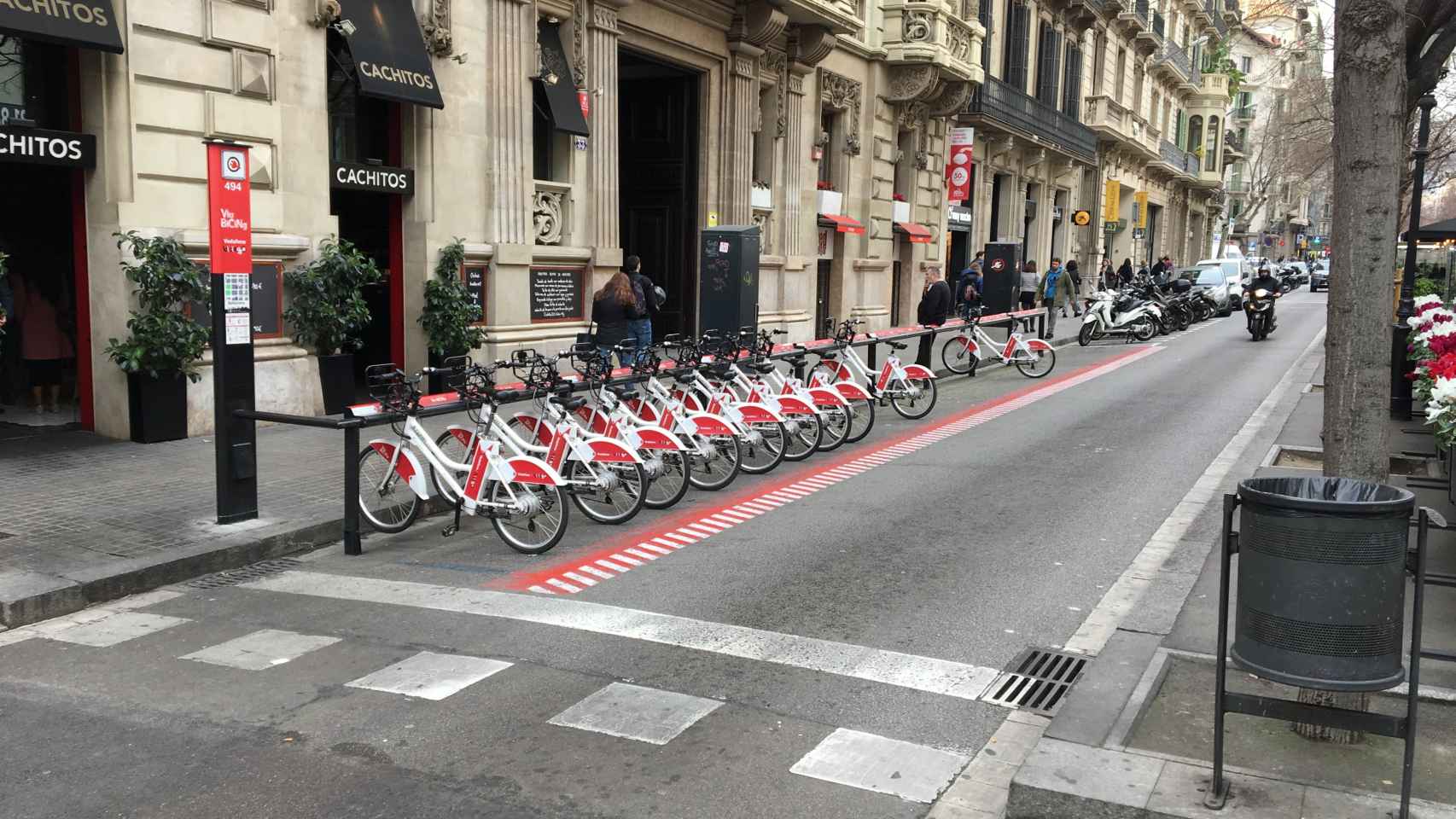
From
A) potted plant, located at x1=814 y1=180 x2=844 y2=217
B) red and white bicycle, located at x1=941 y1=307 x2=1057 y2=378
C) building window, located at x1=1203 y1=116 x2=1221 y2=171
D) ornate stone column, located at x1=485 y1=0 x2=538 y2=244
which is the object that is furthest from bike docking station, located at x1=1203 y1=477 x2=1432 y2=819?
building window, located at x1=1203 y1=116 x2=1221 y2=171

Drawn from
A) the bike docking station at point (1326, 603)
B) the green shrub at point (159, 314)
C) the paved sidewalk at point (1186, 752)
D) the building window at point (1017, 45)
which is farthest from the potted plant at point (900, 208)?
the bike docking station at point (1326, 603)

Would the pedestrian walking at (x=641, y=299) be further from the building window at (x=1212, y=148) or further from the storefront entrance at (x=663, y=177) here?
the building window at (x=1212, y=148)

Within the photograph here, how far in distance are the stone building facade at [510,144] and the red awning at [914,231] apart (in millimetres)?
186

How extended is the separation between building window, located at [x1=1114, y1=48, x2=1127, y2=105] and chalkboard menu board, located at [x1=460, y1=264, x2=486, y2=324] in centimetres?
3708

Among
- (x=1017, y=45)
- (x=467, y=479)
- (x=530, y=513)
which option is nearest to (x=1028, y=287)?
(x=1017, y=45)

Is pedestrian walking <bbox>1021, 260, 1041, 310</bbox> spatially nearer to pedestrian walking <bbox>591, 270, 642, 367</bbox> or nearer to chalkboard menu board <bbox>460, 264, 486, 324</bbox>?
pedestrian walking <bbox>591, 270, 642, 367</bbox>

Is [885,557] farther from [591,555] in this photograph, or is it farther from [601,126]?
[601,126]

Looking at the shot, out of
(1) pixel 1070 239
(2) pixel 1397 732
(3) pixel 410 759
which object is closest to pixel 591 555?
(3) pixel 410 759

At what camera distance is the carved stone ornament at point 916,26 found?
26359 millimetres

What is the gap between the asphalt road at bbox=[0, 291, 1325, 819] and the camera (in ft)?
14.3

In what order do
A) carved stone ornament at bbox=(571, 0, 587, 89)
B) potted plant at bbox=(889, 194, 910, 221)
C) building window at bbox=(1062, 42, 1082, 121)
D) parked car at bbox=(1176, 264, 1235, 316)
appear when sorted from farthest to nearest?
building window at bbox=(1062, 42, 1082, 121) < parked car at bbox=(1176, 264, 1235, 316) < potted plant at bbox=(889, 194, 910, 221) < carved stone ornament at bbox=(571, 0, 587, 89)

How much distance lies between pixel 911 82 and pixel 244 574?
22.4 meters

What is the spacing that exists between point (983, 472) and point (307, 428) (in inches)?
280

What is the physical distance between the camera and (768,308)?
22.8m
